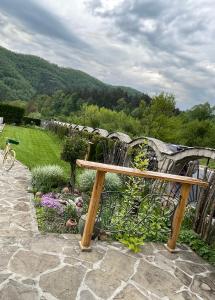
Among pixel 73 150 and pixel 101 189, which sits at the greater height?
pixel 73 150

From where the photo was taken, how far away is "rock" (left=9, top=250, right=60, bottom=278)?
4340mm

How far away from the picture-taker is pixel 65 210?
24.2 ft

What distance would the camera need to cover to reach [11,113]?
39.5 metres

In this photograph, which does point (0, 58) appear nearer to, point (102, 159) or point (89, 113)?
point (89, 113)

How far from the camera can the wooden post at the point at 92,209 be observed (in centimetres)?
510

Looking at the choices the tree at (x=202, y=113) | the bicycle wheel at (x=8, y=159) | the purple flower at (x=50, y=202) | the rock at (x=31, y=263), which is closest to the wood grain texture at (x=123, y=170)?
the rock at (x=31, y=263)

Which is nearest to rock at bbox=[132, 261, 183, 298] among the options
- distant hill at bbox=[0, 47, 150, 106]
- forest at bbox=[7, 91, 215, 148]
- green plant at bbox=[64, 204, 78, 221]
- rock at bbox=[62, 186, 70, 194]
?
green plant at bbox=[64, 204, 78, 221]

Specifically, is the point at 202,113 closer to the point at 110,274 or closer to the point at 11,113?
the point at 11,113

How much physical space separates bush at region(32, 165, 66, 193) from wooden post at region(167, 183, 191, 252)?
14.6 feet

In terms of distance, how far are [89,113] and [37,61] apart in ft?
277

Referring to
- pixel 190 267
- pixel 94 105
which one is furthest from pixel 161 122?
pixel 94 105

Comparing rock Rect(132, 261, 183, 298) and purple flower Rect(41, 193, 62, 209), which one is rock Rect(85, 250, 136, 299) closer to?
rock Rect(132, 261, 183, 298)

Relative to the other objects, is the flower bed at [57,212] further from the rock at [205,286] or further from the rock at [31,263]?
the rock at [205,286]

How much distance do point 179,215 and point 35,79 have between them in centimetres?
11589
